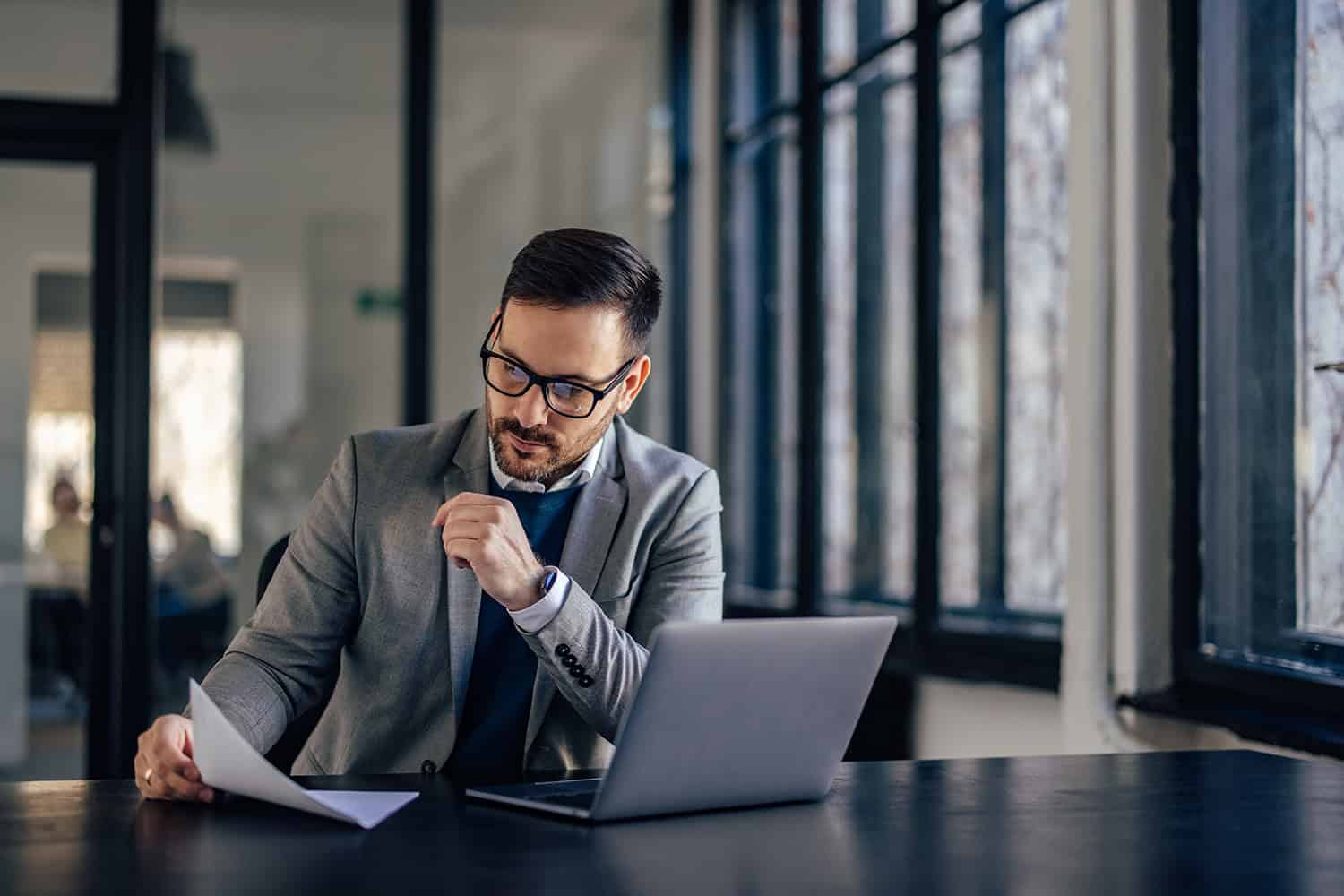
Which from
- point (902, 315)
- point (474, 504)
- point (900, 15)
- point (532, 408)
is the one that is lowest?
point (474, 504)

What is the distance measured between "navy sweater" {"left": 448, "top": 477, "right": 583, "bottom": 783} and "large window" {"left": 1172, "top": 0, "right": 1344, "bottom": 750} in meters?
1.19

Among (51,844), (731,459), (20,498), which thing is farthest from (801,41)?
(51,844)

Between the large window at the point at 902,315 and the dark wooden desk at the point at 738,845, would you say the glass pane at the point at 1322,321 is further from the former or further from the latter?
the dark wooden desk at the point at 738,845

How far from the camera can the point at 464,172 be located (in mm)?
5273

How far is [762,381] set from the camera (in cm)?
505

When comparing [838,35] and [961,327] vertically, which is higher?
[838,35]

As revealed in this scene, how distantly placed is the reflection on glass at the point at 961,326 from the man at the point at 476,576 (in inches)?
66.4

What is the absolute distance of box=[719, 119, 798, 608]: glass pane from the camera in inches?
191

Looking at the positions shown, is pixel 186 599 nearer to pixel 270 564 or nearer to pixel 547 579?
pixel 270 564

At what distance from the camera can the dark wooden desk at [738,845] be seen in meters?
1.21

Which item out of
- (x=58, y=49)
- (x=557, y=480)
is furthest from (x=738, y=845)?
(x=58, y=49)

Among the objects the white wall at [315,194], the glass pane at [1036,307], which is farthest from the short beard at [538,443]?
the white wall at [315,194]

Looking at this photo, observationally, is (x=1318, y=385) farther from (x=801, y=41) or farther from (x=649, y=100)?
(x=649, y=100)

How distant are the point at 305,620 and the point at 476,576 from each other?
29 centimetres
